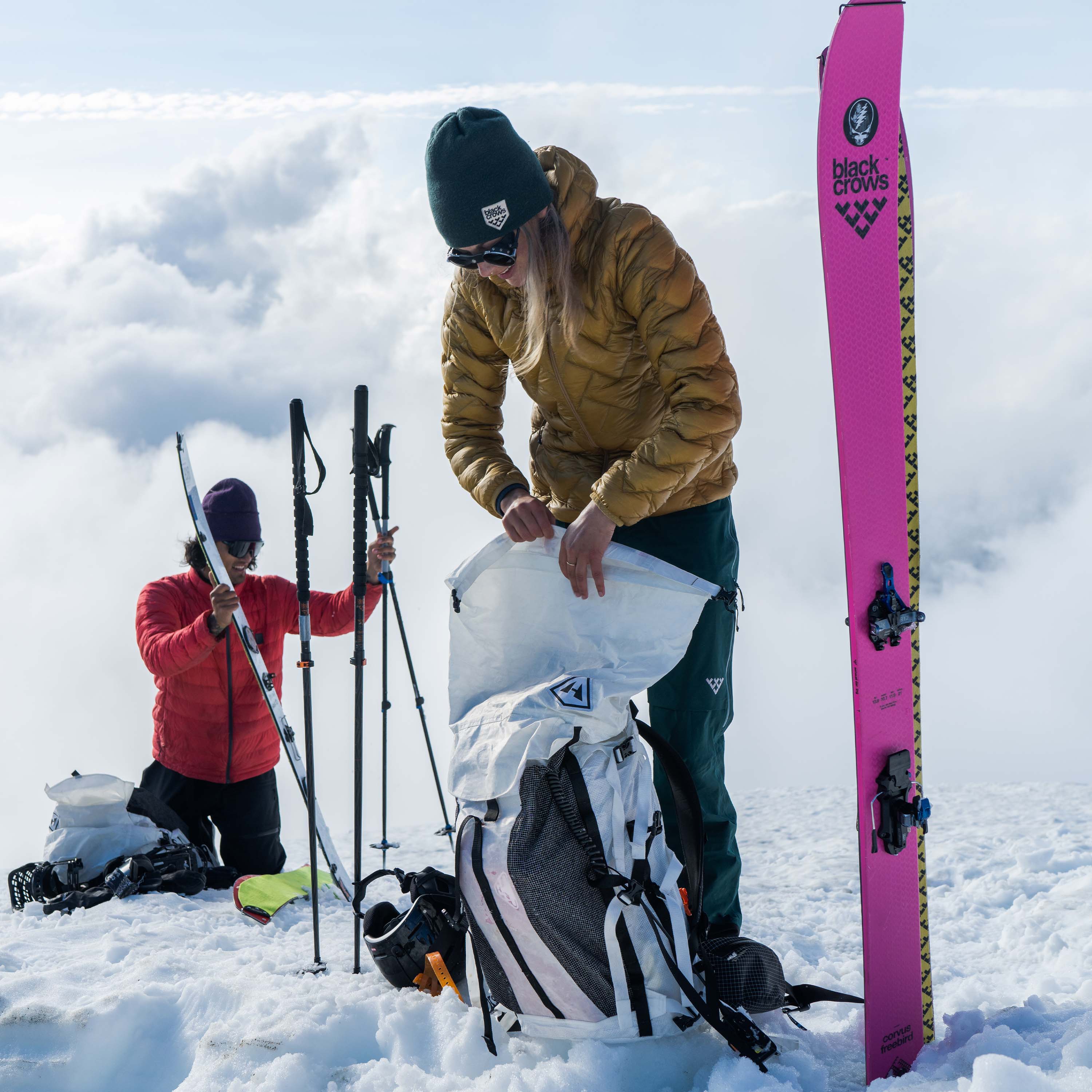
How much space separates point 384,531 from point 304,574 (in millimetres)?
702

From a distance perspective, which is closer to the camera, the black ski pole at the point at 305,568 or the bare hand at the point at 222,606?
the black ski pole at the point at 305,568

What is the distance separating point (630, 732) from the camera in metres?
2.12

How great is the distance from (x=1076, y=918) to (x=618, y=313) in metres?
2.72

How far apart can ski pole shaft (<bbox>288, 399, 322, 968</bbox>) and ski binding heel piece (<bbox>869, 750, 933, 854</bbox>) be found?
5.11ft

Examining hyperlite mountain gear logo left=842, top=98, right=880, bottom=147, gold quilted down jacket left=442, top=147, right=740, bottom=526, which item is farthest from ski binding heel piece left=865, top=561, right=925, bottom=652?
hyperlite mountain gear logo left=842, top=98, right=880, bottom=147

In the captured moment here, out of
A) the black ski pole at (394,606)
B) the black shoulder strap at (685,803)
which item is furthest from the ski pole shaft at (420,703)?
the black shoulder strap at (685,803)

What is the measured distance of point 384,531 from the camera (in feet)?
11.6

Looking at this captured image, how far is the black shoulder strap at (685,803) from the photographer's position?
2.19 meters

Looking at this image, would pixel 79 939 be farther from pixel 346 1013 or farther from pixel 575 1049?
pixel 575 1049

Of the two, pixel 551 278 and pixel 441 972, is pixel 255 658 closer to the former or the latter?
pixel 441 972

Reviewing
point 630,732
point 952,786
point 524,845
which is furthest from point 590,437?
point 952,786

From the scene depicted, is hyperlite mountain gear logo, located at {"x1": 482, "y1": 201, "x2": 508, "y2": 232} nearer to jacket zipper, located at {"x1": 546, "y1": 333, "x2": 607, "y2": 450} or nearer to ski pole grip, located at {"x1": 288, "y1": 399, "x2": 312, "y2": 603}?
jacket zipper, located at {"x1": 546, "y1": 333, "x2": 607, "y2": 450}

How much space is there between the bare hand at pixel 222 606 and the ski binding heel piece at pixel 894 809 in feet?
8.69

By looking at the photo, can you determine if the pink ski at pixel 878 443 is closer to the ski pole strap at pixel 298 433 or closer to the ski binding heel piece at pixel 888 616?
the ski binding heel piece at pixel 888 616
